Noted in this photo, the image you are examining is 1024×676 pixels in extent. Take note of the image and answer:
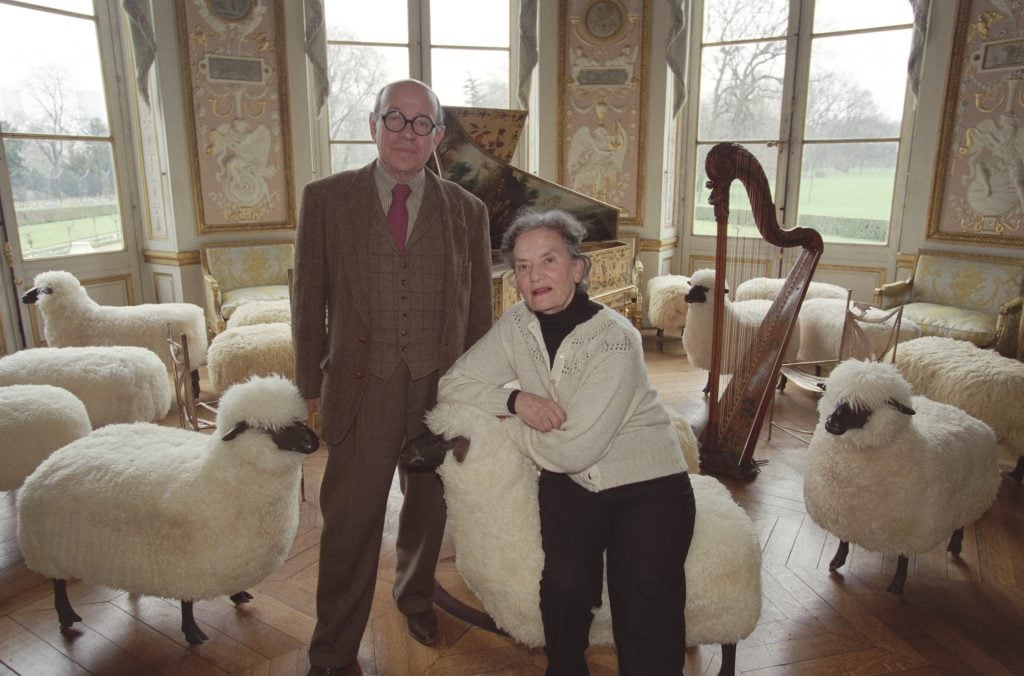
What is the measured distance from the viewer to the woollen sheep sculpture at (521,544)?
2.02m

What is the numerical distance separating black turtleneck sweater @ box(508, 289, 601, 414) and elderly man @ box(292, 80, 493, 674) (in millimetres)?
363

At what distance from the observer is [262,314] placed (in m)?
5.47

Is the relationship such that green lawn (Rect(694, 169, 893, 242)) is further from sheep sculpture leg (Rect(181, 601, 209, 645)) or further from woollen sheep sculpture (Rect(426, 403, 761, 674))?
sheep sculpture leg (Rect(181, 601, 209, 645))

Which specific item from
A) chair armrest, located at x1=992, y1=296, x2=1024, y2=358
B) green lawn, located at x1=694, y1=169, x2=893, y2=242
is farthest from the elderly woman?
green lawn, located at x1=694, y1=169, x2=893, y2=242

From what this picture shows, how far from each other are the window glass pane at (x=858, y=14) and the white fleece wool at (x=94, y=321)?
274 inches

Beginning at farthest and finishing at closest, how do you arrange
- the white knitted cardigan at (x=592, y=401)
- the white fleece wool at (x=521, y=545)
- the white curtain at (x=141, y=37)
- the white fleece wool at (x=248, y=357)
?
the white curtain at (x=141, y=37)
the white fleece wool at (x=248, y=357)
the white fleece wool at (x=521, y=545)
the white knitted cardigan at (x=592, y=401)

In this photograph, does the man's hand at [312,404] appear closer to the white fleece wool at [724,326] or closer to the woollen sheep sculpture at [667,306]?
the white fleece wool at [724,326]

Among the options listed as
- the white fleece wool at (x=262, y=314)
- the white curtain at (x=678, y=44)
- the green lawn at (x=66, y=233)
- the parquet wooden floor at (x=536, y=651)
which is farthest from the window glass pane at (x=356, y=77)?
the parquet wooden floor at (x=536, y=651)

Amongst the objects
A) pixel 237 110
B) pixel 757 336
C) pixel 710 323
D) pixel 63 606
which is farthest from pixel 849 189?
pixel 63 606

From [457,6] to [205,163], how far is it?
331 centimetres

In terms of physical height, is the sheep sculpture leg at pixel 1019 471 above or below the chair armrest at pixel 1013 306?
below

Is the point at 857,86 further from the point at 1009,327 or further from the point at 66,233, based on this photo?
the point at 66,233

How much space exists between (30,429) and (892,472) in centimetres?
388

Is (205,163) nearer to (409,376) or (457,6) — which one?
(457,6)
